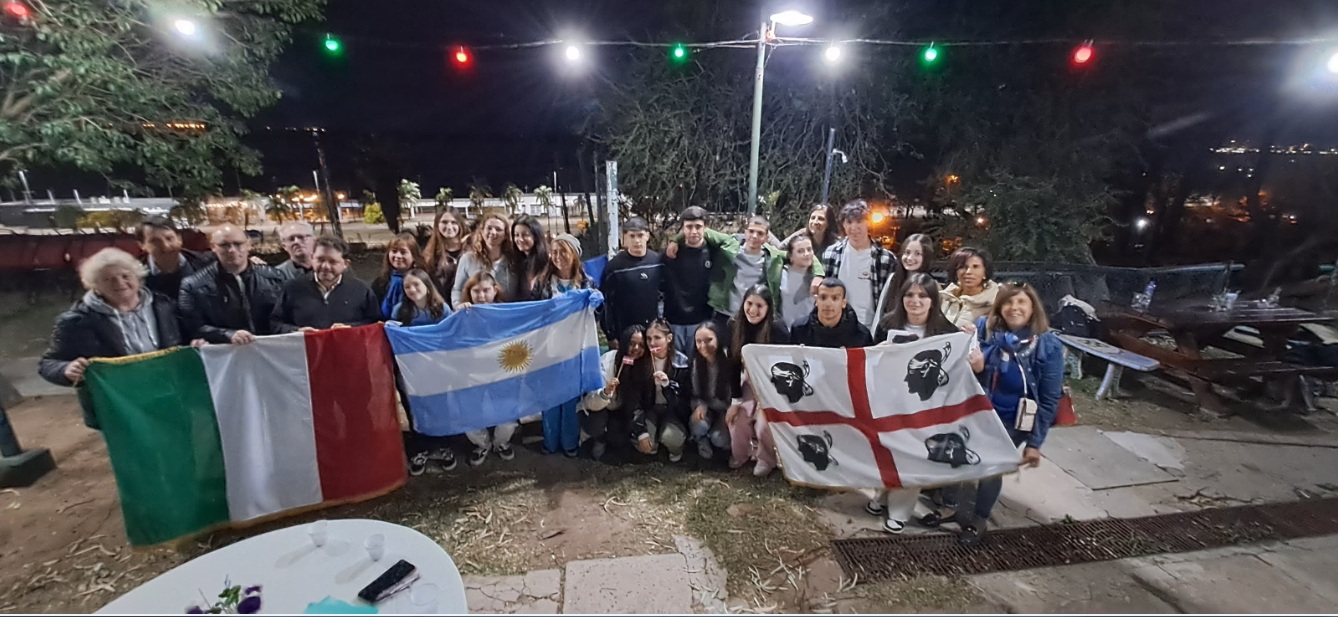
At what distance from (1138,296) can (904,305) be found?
5.34 meters

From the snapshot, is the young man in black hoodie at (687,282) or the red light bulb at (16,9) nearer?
the young man in black hoodie at (687,282)

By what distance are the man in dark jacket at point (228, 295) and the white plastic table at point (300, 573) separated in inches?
69.3

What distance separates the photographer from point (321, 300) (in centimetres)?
379

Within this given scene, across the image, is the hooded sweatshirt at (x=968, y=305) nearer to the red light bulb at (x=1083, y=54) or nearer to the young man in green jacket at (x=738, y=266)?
the young man in green jacket at (x=738, y=266)

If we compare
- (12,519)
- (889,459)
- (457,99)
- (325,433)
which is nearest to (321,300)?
(325,433)

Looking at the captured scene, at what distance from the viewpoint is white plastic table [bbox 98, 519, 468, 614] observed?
216 cm

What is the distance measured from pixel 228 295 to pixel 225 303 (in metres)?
0.06

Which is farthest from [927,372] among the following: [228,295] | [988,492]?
[228,295]

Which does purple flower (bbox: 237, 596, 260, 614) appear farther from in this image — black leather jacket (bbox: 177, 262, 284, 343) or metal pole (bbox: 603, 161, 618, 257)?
metal pole (bbox: 603, 161, 618, 257)

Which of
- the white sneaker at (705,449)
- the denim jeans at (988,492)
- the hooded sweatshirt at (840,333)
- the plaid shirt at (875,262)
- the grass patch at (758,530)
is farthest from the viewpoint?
the plaid shirt at (875,262)

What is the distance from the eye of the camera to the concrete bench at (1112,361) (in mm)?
5727

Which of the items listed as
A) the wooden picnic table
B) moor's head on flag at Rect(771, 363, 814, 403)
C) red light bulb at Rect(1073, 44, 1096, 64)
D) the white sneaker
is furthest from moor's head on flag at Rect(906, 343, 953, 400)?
red light bulb at Rect(1073, 44, 1096, 64)

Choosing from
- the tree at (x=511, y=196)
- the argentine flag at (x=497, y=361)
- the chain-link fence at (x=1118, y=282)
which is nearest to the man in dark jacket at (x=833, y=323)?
the argentine flag at (x=497, y=361)

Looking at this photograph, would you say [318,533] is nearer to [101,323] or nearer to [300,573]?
[300,573]
